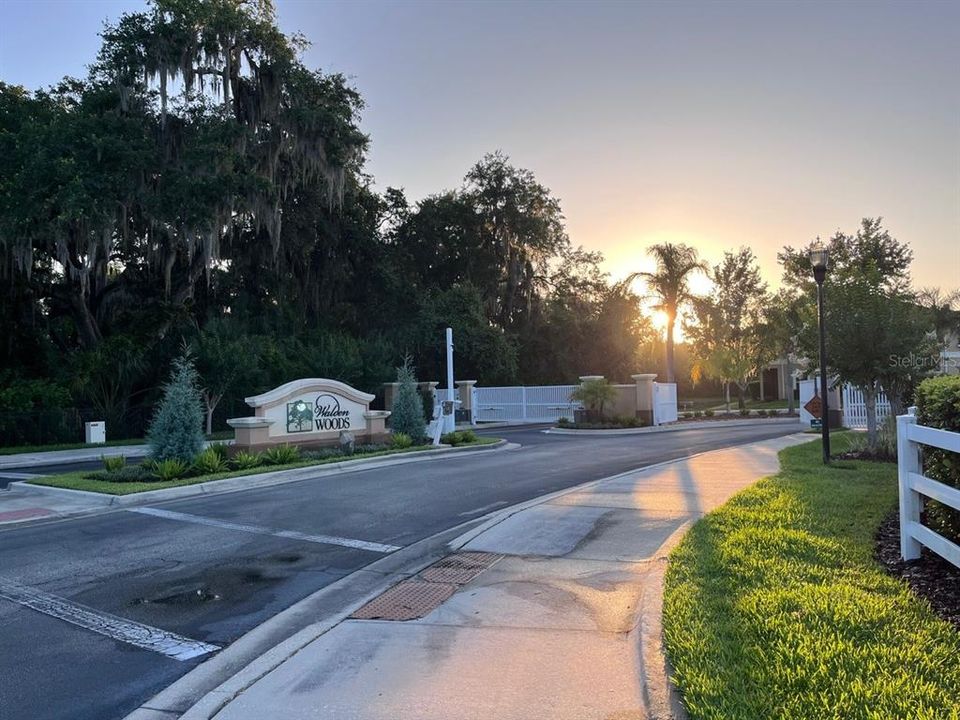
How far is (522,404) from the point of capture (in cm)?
3625

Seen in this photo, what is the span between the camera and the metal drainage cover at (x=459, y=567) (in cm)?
679

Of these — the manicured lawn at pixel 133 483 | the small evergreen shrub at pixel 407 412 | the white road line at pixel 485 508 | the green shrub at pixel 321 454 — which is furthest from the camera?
the small evergreen shrub at pixel 407 412

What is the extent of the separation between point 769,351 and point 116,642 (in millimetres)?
41651

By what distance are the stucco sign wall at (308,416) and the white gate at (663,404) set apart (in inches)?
520

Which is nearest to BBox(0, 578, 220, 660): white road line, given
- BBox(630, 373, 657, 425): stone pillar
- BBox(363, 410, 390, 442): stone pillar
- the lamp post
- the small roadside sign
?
the lamp post

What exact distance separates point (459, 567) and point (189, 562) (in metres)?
2.96

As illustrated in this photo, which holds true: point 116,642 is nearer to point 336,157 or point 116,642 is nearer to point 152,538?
point 152,538

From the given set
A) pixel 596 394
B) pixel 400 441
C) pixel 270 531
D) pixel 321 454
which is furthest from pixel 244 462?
pixel 596 394

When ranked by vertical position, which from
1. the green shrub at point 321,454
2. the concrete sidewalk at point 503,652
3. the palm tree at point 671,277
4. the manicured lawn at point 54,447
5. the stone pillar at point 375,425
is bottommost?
the concrete sidewalk at point 503,652

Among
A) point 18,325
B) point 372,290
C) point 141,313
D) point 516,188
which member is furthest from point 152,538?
point 516,188

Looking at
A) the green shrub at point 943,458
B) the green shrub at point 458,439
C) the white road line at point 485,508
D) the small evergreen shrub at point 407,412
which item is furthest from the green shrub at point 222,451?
the green shrub at point 943,458

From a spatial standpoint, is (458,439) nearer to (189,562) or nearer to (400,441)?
(400,441)

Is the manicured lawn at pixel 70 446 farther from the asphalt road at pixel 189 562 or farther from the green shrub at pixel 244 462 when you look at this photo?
the asphalt road at pixel 189 562

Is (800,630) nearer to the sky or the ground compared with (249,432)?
nearer to the ground
